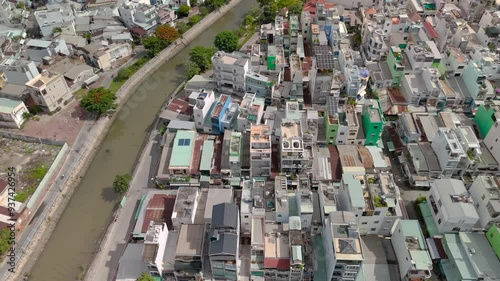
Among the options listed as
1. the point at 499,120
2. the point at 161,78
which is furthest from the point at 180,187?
the point at 499,120

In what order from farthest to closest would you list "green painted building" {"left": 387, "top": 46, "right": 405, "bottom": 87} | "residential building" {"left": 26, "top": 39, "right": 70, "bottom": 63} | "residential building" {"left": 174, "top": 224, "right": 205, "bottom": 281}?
"residential building" {"left": 26, "top": 39, "right": 70, "bottom": 63}
"green painted building" {"left": 387, "top": 46, "right": 405, "bottom": 87}
"residential building" {"left": 174, "top": 224, "right": 205, "bottom": 281}

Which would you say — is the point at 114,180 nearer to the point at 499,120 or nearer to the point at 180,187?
the point at 180,187

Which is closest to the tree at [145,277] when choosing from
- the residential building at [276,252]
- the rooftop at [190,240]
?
the rooftop at [190,240]

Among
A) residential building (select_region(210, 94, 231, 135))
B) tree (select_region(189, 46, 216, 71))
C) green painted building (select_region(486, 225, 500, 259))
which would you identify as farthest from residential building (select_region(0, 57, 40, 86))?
green painted building (select_region(486, 225, 500, 259))

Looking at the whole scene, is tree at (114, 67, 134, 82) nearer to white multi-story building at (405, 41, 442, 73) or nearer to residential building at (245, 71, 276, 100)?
residential building at (245, 71, 276, 100)

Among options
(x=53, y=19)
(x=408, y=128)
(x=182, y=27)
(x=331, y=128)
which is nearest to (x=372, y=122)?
(x=331, y=128)

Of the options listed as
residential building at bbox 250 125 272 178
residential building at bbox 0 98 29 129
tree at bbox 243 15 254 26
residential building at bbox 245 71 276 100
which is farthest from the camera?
tree at bbox 243 15 254 26

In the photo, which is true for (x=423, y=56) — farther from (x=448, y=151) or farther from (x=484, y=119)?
(x=448, y=151)
